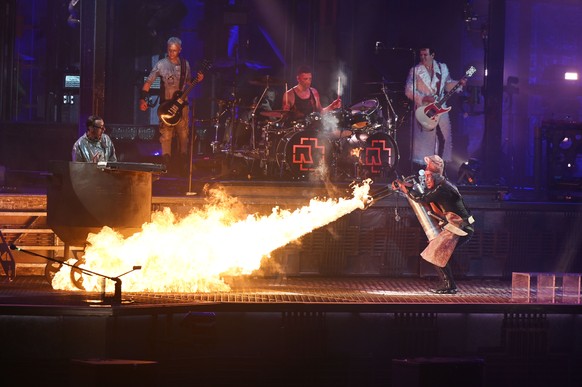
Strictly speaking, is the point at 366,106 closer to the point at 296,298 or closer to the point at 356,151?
the point at 356,151

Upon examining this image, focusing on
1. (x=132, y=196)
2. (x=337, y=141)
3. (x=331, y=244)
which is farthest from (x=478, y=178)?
(x=132, y=196)

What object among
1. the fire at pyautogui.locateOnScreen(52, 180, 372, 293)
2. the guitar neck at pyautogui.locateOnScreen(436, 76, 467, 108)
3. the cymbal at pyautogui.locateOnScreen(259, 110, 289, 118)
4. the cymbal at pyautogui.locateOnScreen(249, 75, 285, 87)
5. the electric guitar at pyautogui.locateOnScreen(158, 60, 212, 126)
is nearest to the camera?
the fire at pyautogui.locateOnScreen(52, 180, 372, 293)

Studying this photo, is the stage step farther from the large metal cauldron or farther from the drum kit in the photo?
the large metal cauldron

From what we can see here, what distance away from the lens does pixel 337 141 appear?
19266mm

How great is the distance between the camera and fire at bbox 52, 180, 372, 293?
15320 millimetres

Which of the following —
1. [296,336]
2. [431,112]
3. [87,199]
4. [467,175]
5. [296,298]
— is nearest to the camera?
[296,336]

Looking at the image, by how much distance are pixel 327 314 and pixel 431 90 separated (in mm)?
7462

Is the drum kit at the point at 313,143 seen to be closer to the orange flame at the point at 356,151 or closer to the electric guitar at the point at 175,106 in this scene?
the orange flame at the point at 356,151

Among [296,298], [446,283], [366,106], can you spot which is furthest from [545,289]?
[366,106]

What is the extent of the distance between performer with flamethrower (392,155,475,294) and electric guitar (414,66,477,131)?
4.84 meters

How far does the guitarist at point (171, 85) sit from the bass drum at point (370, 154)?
266cm

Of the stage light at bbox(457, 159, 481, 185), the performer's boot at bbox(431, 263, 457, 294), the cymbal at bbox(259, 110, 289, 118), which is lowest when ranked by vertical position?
the performer's boot at bbox(431, 263, 457, 294)

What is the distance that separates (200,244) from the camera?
1609cm

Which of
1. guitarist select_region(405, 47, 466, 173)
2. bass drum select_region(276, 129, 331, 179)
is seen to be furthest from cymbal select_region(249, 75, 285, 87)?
guitarist select_region(405, 47, 466, 173)
